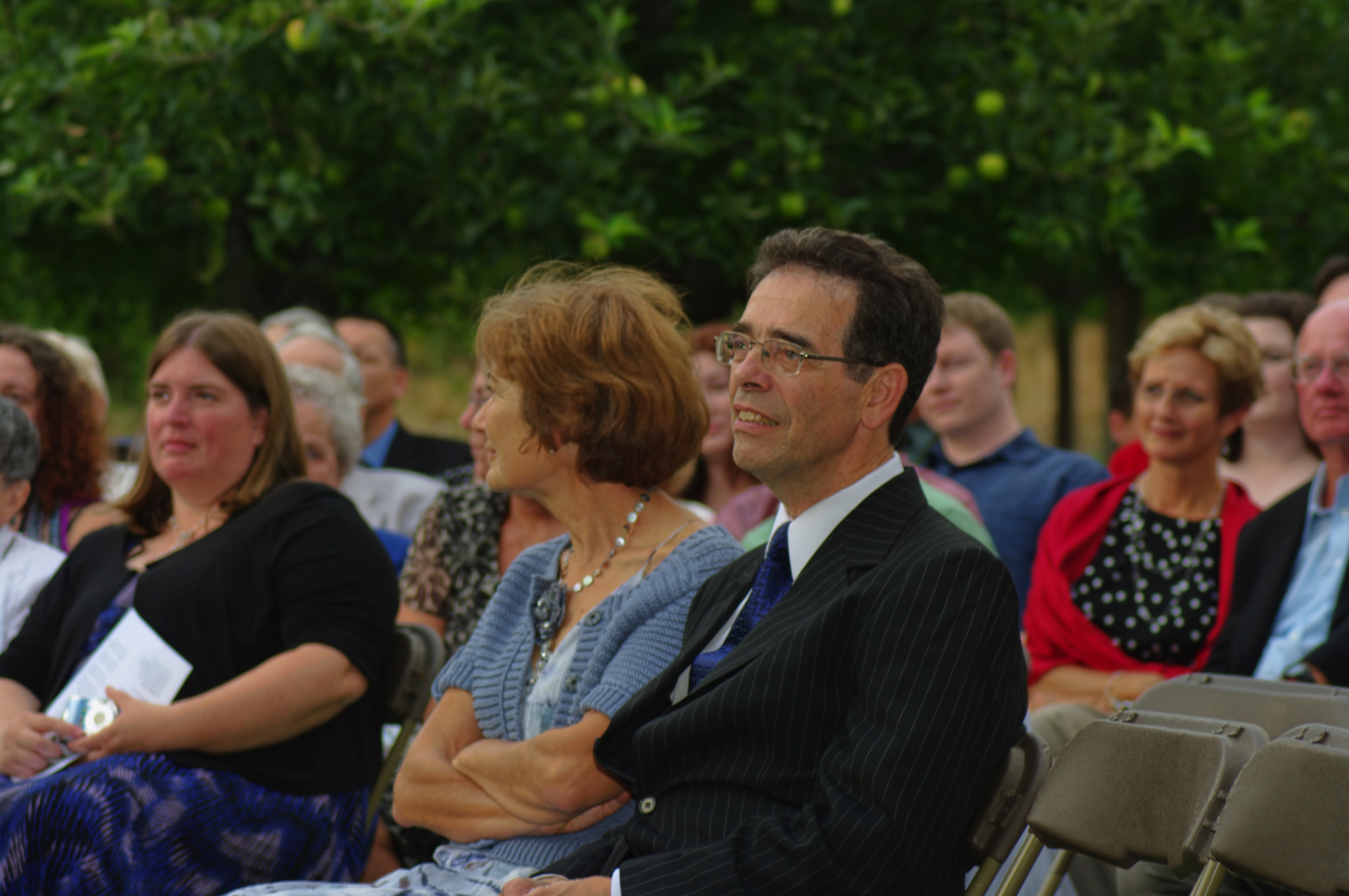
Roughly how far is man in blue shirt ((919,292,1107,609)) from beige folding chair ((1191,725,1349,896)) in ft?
8.60

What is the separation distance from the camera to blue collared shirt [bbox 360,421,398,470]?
5.72m

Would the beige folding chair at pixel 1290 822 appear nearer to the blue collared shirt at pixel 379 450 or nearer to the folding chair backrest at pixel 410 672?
the folding chair backrest at pixel 410 672

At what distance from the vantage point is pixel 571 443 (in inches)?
110

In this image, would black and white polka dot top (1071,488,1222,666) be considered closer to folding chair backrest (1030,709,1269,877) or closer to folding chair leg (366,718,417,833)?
folding chair backrest (1030,709,1269,877)

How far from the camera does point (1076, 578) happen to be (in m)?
4.16

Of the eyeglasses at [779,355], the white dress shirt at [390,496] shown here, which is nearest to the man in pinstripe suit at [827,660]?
the eyeglasses at [779,355]

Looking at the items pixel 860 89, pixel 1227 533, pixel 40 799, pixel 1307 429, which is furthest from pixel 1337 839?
pixel 860 89

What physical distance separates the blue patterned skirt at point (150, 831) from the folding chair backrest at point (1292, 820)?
2.05m

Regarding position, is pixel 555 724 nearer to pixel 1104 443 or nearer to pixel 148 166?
pixel 148 166

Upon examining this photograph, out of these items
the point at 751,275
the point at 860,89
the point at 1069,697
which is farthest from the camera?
the point at 860,89

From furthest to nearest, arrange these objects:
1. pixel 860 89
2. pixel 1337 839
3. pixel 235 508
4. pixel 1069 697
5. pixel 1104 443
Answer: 1. pixel 1104 443
2. pixel 860 89
3. pixel 1069 697
4. pixel 235 508
5. pixel 1337 839

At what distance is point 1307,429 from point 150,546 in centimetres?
300

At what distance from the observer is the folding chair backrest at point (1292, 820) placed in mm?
1881

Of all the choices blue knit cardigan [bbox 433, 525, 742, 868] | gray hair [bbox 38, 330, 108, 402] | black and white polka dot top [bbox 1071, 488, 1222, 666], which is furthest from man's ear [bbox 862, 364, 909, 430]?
gray hair [bbox 38, 330, 108, 402]
